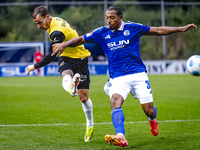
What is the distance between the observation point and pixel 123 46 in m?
4.68

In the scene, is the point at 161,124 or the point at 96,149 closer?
the point at 96,149

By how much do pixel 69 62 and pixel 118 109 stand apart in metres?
1.75

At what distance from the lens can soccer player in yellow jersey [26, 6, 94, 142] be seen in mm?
5211

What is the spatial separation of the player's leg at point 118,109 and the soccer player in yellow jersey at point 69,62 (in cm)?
68

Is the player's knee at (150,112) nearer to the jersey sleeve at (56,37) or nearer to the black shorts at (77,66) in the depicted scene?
the black shorts at (77,66)

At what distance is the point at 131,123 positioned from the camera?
674 centimetres

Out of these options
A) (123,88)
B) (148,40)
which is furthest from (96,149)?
(148,40)

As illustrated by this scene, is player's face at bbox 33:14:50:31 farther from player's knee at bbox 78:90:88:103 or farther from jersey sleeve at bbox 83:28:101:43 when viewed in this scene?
player's knee at bbox 78:90:88:103

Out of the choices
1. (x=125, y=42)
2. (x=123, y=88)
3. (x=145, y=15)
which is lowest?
(x=145, y=15)

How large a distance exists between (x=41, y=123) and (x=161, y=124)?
249 centimetres

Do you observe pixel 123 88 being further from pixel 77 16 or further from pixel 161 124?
pixel 77 16

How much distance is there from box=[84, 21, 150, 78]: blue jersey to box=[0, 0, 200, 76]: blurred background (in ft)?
66.7

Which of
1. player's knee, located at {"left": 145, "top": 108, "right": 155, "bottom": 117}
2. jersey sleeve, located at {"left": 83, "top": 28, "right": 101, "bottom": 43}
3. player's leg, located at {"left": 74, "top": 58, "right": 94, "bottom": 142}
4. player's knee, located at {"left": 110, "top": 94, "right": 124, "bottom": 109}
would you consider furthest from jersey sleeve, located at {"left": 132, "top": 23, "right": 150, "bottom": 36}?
player's leg, located at {"left": 74, "top": 58, "right": 94, "bottom": 142}

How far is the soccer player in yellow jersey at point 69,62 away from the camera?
521 cm
